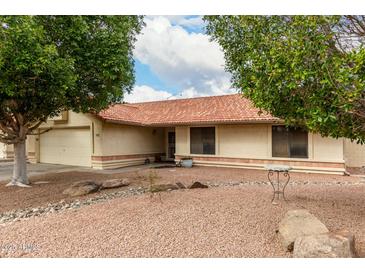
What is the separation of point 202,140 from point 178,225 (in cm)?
1073

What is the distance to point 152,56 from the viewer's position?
13.3 m

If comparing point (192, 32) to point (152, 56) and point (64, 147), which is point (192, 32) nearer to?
point (152, 56)

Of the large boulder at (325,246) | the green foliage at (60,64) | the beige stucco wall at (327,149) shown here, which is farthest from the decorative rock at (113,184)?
the beige stucco wall at (327,149)

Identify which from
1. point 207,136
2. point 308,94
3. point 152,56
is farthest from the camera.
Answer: point 207,136

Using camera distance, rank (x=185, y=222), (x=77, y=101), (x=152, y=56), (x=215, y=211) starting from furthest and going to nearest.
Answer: (x=152, y=56)
(x=77, y=101)
(x=215, y=211)
(x=185, y=222)

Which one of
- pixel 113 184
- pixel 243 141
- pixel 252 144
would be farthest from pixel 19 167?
pixel 252 144

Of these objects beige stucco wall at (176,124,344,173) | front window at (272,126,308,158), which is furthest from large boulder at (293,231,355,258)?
front window at (272,126,308,158)

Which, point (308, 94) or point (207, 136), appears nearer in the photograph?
point (308, 94)

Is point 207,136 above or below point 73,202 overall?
above

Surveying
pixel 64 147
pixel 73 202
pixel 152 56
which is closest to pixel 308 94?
pixel 73 202

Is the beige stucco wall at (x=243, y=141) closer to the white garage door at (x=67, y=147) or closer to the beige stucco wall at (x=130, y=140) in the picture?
the beige stucco wall at (x=130, y=140)

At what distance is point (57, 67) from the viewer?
22.3 ft

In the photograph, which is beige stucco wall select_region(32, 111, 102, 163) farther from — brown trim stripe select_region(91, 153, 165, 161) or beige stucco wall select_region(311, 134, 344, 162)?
beige stucco wall select_region(311, 134, 344, 162)

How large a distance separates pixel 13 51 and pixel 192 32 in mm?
5359
